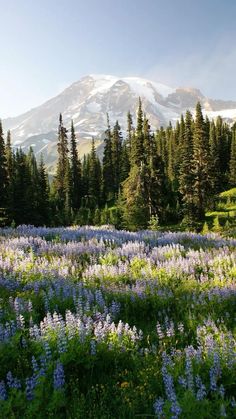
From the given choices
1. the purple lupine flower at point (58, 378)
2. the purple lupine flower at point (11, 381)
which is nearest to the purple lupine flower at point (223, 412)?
the purple lupine flower at point (58, 378)

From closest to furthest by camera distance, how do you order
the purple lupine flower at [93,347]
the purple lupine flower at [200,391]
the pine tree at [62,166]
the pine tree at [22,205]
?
the purple lupine flower at [200,391] < the purple lupine flower at [93,347] < the pine tree at [22,205] < the pine tree at [62,166]

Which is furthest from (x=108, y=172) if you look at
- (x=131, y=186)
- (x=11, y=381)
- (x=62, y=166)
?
(x=11, y=381)

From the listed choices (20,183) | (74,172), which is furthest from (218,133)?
(20,183)

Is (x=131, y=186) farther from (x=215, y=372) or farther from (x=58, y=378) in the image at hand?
(x=58, y=378)

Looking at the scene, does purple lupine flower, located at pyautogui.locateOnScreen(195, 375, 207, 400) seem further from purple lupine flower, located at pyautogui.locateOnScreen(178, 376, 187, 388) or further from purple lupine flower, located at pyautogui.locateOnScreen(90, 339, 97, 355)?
purple lupine flower, located at pyautogui.locateOnScreen(90, 339, 97, 355)

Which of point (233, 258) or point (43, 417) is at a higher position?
point (233, 258)

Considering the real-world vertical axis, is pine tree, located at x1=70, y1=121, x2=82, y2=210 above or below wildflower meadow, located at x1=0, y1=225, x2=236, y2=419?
above

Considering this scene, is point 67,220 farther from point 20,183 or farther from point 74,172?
point 74,172

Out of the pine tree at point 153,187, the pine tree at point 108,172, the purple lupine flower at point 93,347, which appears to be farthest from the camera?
the pine tree at point 108,172

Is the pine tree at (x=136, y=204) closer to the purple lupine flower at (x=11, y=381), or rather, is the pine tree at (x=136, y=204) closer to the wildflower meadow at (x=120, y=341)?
the wildflower meadow at (x=120, y=341)

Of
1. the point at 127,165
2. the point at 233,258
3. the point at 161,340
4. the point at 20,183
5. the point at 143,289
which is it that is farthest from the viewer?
the point at 127,165

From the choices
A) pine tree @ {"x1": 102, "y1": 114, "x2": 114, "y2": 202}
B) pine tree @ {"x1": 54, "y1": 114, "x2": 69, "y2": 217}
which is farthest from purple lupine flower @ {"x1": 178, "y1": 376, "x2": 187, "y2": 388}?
pine tree @ {"x1": 102, "y1": 114, "x2": 114, "y2": 202}

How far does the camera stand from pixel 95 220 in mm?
71688

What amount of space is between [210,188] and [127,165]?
29730mm
